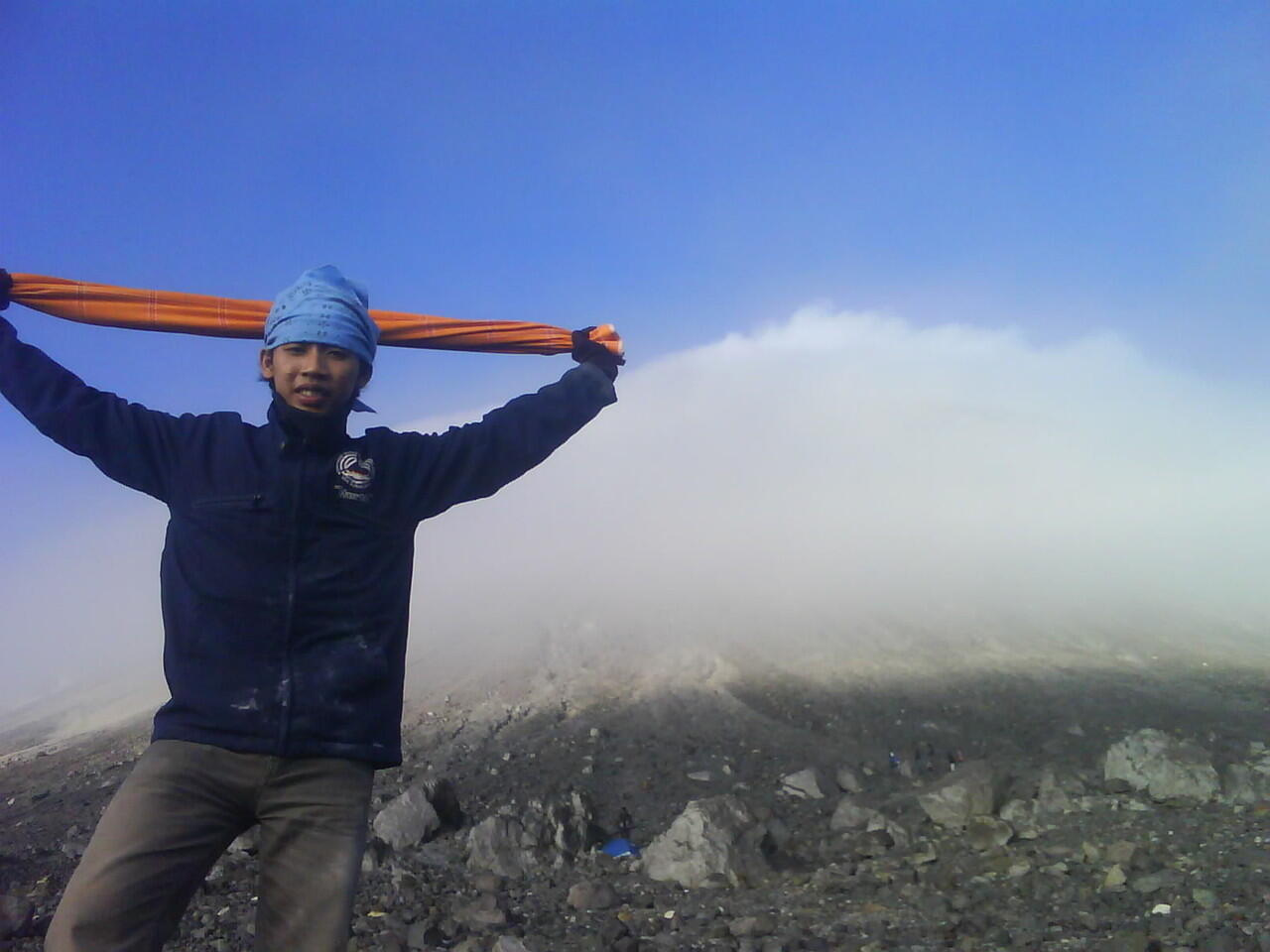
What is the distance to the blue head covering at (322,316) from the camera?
2.46 metres

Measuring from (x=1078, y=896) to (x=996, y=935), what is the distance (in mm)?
516

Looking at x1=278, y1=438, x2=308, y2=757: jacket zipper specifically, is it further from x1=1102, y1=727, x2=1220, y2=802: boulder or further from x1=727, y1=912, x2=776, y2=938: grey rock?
x1=1102, y1=727, x2=1220, y2=802: boulder

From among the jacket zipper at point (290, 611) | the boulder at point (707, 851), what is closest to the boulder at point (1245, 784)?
the boulder at point (707, 851)

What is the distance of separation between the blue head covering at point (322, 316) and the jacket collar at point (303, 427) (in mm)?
163

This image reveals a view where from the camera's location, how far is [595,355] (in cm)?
308

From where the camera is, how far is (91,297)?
330cm

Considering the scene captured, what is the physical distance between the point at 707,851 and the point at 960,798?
138cm

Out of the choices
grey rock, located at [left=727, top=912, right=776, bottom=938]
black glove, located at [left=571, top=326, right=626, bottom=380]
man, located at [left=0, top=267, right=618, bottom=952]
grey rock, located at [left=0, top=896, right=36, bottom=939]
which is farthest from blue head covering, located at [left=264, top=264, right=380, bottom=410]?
grey rock, located at [left=0, top=896, right=36, bottom=939]

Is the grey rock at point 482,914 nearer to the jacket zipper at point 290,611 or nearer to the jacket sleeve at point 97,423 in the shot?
the jacket zipper at point 290,611

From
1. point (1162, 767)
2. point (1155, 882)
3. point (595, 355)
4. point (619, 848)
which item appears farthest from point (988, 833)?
point (595, 355)

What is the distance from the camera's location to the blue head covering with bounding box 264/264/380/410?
2.46 metres

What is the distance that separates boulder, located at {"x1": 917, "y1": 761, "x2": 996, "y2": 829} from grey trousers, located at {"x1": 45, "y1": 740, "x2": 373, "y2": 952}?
3532 millimetres

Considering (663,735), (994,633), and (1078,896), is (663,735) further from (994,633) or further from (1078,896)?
(994,633)

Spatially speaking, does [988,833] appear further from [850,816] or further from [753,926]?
[753,926]
